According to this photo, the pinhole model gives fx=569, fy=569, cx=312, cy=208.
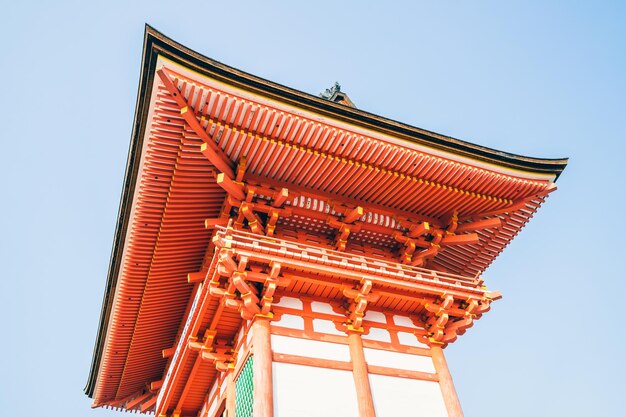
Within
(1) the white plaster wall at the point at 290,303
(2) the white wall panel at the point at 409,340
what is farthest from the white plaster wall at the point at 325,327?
(2) the white wall panel at the point at 409,340

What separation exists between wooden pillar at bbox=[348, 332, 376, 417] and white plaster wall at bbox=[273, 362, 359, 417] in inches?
4.0

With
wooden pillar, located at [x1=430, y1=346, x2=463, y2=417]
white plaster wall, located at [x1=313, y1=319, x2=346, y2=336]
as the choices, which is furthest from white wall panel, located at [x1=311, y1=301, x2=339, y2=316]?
wooden pillar, located at [x1=430, y1=346, x2=463, y2=417]

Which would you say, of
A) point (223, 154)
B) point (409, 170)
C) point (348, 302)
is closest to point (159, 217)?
point (223, 154)

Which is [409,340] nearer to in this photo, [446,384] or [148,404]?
[446,384]

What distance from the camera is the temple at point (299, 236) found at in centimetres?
1056

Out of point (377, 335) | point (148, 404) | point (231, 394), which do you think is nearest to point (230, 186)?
point (231, 394)

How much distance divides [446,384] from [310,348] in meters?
2.85

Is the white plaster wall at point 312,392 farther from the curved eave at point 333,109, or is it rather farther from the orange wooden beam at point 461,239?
the curved eave at point 333,109

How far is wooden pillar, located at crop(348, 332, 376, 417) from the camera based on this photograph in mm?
10102

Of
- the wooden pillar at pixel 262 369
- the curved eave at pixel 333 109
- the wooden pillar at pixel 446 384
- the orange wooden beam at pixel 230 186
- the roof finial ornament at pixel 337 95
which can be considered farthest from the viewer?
the roof finial ornament at pixel 337 95

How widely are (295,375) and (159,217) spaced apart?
183 inches

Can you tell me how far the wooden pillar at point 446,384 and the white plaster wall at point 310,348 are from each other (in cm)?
200

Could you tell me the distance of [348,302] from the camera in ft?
38.6

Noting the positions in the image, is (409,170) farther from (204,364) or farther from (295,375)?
(204,364)
